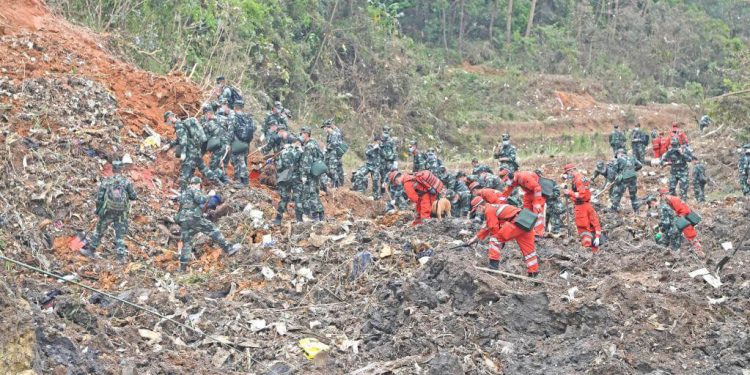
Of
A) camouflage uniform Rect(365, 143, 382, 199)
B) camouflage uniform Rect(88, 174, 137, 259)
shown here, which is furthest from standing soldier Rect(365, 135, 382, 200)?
camouflage uniform Rect(88, 174, 137, 259)

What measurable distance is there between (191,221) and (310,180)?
2.81 meters

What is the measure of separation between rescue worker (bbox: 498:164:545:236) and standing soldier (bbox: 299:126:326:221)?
2894 millimetres

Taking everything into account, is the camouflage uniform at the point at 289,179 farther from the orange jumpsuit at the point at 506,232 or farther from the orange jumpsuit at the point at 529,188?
the orange jumpsuit at the point at 506,232

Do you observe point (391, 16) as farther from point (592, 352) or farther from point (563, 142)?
point (592, 352)

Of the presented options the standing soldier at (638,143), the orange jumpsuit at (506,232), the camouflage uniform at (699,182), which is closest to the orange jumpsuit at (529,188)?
the orange jumpsuit at (506,232)

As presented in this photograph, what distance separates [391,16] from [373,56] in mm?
4032

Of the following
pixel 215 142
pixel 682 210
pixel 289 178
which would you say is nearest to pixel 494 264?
pixel 682 210

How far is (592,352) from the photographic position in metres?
10.2

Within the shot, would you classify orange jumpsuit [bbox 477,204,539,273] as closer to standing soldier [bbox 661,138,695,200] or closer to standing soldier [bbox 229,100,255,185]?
standing soldier [bbox 229,100,255,185]

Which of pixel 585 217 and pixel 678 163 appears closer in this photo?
pixel 585 217

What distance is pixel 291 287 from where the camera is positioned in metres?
13.3

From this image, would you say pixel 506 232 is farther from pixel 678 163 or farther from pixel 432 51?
pixel 432 51

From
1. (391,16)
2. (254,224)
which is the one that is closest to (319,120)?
(391,16)

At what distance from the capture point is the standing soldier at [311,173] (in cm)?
1611
